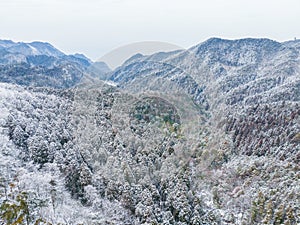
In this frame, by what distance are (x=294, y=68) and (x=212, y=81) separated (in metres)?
43.2

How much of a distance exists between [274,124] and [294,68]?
92.3m

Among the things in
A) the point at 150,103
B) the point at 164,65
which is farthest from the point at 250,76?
the point at 150,103

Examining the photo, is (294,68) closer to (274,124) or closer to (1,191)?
(274,124)

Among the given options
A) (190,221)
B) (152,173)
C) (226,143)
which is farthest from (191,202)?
(226,143)

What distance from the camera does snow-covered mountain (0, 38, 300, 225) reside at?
34688 mm

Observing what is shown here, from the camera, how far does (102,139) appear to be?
50.9 metres

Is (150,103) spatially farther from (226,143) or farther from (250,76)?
(250,76)

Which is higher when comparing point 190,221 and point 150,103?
point 150,103

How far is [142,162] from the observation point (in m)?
47.1

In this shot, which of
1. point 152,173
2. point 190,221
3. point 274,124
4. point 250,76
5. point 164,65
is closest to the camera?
point 190,221

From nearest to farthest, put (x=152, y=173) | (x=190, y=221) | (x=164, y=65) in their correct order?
1. (x=190, y=221)
2. (x=152, y=173)
3. (x=164, y=65)

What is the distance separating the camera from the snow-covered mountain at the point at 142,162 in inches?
1366

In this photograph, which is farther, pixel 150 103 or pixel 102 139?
pixel 150 103

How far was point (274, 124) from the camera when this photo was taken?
65.8 m
